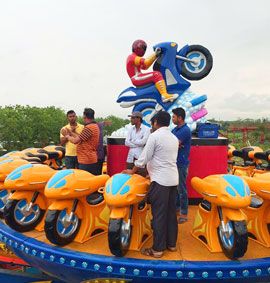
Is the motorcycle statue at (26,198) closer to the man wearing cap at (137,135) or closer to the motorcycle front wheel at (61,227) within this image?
the motorcycle front wheel at (61,227)

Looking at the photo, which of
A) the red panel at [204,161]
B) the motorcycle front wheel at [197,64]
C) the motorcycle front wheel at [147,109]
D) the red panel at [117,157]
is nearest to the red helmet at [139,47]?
the motorcycle front wheel at [197,64]

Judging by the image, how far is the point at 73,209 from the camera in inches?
131

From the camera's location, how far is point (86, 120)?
167 inches

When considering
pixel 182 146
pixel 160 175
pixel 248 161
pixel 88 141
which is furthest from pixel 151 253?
pixel 248 161

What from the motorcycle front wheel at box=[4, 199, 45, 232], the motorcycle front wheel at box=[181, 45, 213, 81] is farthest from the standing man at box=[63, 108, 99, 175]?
the motorcycle front wheel at box=[181, 45, 213, 81]

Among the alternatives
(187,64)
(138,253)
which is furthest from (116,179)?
(187,64)

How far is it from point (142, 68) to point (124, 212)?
284 centimetres

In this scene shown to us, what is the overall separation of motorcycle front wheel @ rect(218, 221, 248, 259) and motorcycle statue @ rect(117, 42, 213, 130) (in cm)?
247

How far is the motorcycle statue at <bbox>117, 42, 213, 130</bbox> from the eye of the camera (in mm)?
5207

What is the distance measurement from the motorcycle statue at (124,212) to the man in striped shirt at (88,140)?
1.15m

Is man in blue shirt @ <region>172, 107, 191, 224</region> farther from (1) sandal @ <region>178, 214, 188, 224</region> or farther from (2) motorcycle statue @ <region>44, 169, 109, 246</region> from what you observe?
(2) motorcycle statue @ <region>44, 169, 109, 246</region>

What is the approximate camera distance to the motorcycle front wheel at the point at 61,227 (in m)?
3.06

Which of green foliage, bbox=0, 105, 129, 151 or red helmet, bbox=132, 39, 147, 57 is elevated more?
red helmet, bbox=132, 39, 147, 57

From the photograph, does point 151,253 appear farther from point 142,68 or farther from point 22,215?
point 142,68
